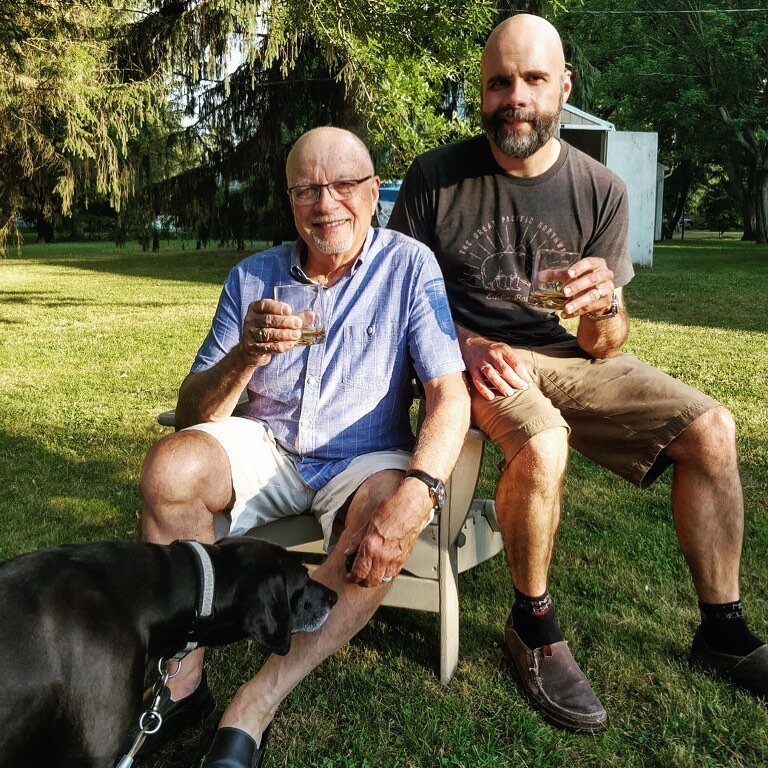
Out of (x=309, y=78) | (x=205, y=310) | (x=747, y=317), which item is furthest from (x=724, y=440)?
(x=309, y=78)

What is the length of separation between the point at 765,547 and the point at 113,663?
264 centimetres

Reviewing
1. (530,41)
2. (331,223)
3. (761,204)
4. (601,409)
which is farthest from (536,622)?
(761,204)

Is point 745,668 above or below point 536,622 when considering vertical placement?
below

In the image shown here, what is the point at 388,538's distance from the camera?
80.4 inches

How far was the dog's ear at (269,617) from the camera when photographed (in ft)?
6.23

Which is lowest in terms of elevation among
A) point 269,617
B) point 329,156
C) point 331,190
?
point 269,617

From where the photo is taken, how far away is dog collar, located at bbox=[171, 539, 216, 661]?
6.04 ft

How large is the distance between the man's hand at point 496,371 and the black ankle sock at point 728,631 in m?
0.91

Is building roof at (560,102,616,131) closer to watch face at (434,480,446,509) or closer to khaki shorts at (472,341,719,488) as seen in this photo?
khaki shorts at (472,341,719,488)

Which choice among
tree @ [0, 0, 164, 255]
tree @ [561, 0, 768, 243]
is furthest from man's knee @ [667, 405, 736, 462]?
tree @ [561, 0, 768, 243]

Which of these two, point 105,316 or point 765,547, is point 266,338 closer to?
point 765,547

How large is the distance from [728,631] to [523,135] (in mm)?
1748

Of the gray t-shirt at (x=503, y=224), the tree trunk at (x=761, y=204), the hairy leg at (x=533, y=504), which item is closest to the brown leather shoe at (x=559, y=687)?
the hairy leg at (x=533, y=504)

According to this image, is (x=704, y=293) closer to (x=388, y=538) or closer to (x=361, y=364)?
(x=361, y=364)
